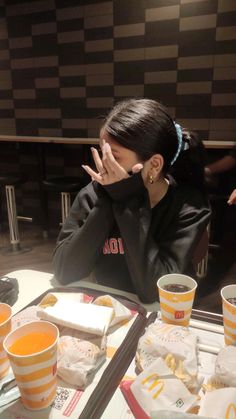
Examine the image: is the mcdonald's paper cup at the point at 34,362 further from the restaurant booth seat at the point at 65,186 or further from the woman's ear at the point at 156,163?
the restaurant booth seat at the point at 65,186

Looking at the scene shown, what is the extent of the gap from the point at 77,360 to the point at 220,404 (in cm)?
26

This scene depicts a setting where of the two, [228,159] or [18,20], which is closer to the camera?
[228,159]

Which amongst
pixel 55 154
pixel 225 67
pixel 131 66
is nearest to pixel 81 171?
pixel 55 154

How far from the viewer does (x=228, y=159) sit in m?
3.00

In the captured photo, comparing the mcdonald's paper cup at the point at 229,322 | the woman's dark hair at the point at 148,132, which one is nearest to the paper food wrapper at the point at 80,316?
the mcdonald's paper cup at the point at 229,322

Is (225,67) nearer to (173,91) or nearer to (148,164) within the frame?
(173,91)

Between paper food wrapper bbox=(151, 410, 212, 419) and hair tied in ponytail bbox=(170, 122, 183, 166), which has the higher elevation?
hair tied in ponytail bbox=(170, 122, 183, 166)

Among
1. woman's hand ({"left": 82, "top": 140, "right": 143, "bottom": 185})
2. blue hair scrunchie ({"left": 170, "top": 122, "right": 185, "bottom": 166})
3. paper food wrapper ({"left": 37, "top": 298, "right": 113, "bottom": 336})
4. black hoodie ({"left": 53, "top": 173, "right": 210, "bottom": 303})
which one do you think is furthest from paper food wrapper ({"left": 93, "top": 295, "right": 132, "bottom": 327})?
blue hair scrunchie ({"left": 170, "top": 122, "right": 185, "bottom": 166})

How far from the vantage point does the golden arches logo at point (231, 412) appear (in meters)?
0.48

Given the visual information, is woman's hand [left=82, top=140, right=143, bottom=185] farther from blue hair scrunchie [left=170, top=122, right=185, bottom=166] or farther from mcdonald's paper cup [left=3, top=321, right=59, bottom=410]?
mcdonald's paper cup [left=3, top=321, right=59, bottom=410]

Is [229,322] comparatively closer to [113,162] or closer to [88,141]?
[113,162]

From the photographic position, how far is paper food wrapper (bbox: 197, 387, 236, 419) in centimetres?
48

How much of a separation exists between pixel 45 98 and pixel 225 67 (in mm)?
2102

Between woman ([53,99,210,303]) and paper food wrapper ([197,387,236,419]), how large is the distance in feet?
1.39
